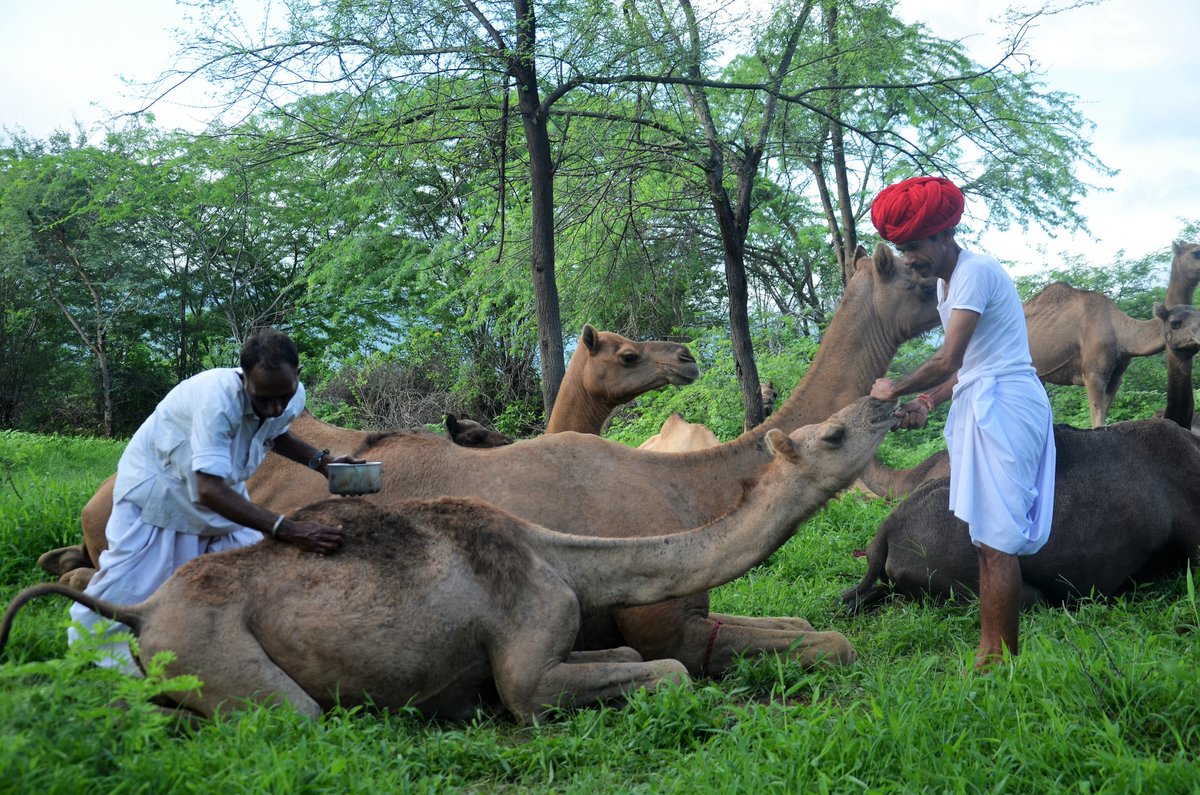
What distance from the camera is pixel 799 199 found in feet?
70.7

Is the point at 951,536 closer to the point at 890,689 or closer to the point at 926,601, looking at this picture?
the point at 926,601

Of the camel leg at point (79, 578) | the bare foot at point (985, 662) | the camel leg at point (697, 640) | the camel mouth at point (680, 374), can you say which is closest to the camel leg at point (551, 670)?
the camel leg at point (697, 640)

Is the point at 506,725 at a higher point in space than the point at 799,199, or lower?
lower

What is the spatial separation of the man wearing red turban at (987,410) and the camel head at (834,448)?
20cm

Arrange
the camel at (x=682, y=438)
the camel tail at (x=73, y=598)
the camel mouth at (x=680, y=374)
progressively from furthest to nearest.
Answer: the camel at (x=682, y=438), the camel mouth at (x=680, y=374), the camel tail at (x=73, y=598)

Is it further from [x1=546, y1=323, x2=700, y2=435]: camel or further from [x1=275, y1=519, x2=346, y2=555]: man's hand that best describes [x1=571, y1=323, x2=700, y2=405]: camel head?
[x1=275, y1=519, x2=346, y2=555]: man's hand

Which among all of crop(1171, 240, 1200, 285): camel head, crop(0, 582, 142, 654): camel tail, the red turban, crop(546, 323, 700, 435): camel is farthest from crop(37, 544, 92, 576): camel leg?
crop(1171, 240, 1200, 285): camel head

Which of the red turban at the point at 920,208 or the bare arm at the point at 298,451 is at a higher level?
the red turban at the point at 920,208

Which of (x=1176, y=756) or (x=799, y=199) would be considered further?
(x=799, y=199)

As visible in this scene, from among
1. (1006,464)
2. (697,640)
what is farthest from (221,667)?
(1006,464)

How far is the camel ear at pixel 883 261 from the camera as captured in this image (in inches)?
296

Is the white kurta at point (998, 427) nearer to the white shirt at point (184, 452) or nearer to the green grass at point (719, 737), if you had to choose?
the green grass at point (719, 737)

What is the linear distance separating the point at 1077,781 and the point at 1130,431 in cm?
431

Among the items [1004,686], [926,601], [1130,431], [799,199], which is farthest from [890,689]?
[799,199]
